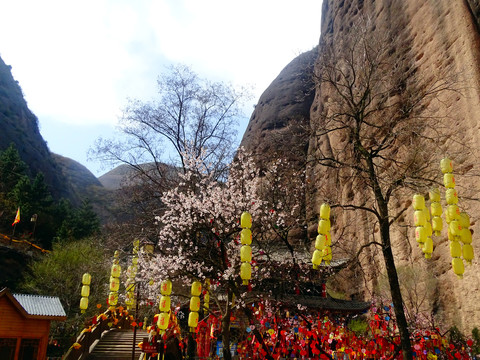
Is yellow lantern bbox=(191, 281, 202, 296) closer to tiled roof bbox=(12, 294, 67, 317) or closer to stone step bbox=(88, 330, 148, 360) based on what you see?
tiled roof bbox=(12, 294, 67, 317)

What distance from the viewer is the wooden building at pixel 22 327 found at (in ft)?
44.2

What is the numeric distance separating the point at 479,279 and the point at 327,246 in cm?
1087

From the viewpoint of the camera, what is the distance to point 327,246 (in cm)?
941

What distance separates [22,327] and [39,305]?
980 millimetres

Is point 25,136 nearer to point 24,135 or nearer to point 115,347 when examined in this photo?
point 24,135

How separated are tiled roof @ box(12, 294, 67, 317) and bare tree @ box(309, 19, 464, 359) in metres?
11.0

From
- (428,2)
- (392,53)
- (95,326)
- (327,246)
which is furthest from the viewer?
(392,53)

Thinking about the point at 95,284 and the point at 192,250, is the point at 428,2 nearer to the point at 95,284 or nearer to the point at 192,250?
the point at 192,250

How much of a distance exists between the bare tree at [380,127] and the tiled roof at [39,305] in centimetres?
1096

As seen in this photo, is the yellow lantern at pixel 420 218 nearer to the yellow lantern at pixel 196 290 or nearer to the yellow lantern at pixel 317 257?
the yellow lantern at pixel 317 257

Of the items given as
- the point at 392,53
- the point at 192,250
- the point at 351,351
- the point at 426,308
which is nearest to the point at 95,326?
the point at 192,250

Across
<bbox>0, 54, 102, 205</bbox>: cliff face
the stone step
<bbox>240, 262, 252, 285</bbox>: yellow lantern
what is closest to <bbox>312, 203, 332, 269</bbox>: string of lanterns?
<bbox>240, 262, 252, 285</bbox>: yellow lantern

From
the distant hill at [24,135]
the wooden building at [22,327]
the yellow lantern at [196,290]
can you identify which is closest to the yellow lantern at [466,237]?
the yellow lantern at [196,290]

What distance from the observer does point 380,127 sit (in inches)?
394
